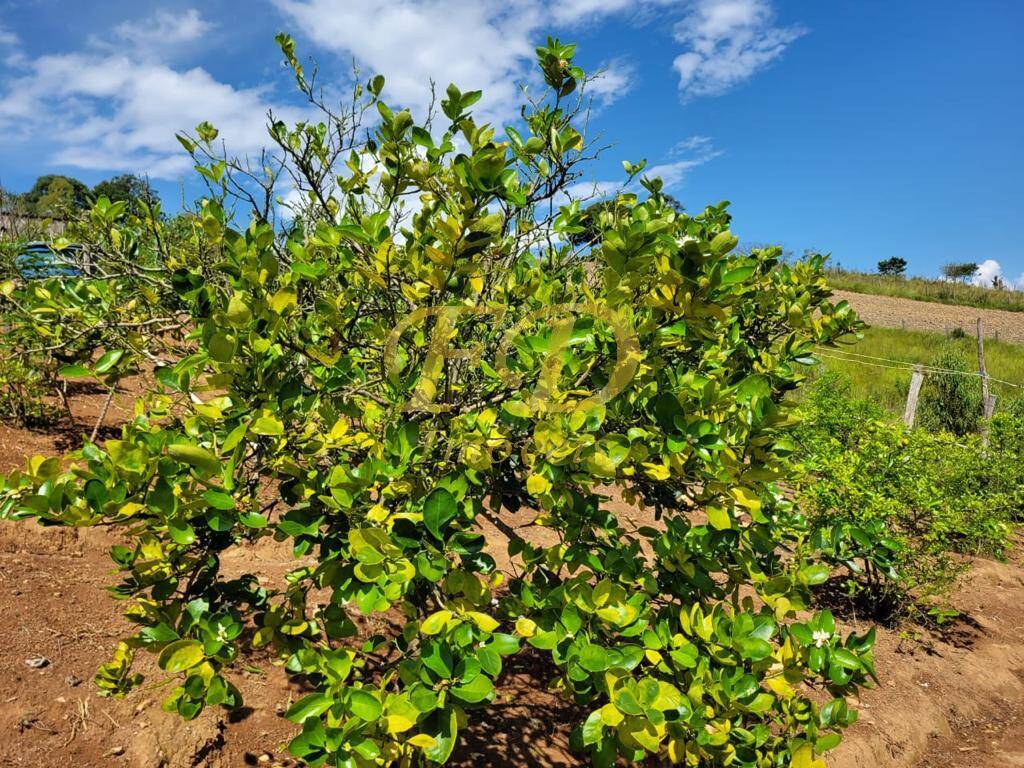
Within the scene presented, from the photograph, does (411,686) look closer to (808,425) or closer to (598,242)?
(598,242)

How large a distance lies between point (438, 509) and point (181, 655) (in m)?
0.69

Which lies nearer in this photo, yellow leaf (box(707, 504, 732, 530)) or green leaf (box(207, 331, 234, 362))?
green leaf (box(207, 331, 234, 362))

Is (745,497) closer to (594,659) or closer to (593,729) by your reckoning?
(594,659)

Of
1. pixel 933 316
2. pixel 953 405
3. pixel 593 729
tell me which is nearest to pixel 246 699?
pixel 593 729

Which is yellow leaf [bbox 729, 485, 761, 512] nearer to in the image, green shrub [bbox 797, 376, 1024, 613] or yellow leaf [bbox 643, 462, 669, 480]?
yellow leaf [bbox 643, 462, 669, 480]

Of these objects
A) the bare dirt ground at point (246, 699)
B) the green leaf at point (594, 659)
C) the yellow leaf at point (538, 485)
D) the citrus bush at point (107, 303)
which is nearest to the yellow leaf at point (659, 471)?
the yellow leaf at point (538, 485)

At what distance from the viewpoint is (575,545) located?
5.49ft

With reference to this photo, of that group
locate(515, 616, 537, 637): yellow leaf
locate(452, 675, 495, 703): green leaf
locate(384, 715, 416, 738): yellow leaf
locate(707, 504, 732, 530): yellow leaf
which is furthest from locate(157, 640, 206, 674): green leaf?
locate(707, 504, 732, 530): yellow leaf

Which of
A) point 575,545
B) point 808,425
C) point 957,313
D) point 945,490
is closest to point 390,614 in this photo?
point 575,545

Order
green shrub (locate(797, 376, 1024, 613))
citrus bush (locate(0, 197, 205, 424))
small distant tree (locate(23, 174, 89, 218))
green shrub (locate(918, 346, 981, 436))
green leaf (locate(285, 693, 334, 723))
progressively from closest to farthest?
green leaf (locate(285, 693, 334, 723)) < citrus bush (locate(0, 197, 205, 424)) < small distant tree (locate(23, 174, 89, 218)) < green shrub (locate(797, 376, 1024, 613)) < green shrub (locate(918, 346, 981, 436))

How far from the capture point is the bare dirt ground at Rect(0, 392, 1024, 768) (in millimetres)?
2396

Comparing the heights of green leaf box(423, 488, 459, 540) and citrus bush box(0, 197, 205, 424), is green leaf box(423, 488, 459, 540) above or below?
below

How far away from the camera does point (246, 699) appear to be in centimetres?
279

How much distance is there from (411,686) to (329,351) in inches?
36.3
